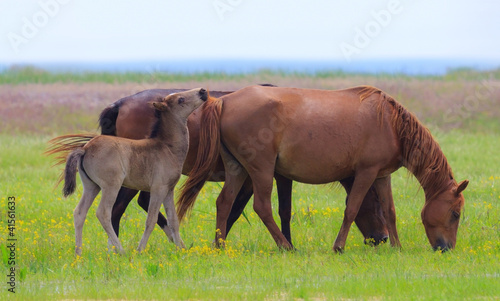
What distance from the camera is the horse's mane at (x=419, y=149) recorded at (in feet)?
27.4

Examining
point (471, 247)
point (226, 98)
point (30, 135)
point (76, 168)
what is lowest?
point (30, 135)

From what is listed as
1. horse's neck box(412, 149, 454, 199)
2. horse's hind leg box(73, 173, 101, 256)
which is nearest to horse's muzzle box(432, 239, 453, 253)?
horse's neck box(412, 149, 454, 199)

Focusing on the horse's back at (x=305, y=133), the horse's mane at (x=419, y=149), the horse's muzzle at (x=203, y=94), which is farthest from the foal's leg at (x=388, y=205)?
the horse's muzzle at (x=203, y=94)

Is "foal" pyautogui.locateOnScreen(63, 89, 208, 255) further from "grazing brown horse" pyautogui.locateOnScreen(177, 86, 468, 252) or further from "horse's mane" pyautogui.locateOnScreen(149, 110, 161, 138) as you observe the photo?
"grazing brown horse" pyautogui.locateOnScreen(177, 86, 468, 252)

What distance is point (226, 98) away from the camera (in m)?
8.53

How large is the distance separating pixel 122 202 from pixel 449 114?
16.8m

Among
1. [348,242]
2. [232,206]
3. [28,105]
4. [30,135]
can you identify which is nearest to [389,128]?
[348,242]

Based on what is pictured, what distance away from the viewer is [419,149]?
8.36m

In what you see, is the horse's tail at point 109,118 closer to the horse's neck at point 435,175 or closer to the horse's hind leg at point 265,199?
the horse's hind leg at point 265,199

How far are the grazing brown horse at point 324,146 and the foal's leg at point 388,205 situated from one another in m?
0.27

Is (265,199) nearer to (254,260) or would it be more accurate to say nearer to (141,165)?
(254,260)

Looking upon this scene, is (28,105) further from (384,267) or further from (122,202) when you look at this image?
(384,267)

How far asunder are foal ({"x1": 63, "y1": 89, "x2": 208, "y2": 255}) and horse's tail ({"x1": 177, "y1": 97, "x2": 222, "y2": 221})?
0.30 metres

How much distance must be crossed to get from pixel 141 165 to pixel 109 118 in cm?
147
